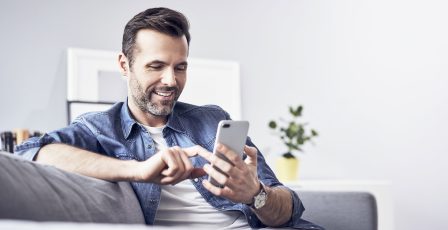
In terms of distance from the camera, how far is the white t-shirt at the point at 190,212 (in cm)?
153

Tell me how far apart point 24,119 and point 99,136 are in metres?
1.28

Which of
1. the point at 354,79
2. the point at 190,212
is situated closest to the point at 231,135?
the point at 190,212

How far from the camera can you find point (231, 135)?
4.38 ft

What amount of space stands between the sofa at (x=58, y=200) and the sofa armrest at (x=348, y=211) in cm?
64

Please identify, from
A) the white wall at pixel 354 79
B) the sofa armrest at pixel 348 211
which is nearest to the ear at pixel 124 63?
the sofa armrest at pixel 348 211

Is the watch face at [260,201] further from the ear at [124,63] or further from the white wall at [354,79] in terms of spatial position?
the white wall at [354,79]

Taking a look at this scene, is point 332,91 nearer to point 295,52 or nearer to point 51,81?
point 295,52

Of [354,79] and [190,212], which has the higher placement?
[354,79]

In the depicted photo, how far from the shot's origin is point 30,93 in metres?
2.69

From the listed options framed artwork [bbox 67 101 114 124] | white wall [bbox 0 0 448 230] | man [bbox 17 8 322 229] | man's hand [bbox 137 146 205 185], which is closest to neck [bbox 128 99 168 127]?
man [bbox 17 8 322 229]

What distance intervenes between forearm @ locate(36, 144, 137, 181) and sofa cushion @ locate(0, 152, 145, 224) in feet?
0.10

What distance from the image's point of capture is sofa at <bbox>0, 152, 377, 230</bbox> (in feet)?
2.82

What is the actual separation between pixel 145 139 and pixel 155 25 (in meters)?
0.35

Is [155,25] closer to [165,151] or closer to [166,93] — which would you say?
[166,93]
